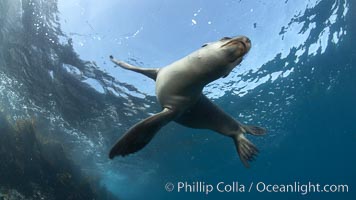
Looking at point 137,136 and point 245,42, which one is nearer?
point 245,42

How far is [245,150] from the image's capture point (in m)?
5.23

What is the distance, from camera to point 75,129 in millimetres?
21484

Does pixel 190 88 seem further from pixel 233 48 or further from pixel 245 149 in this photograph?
pixel 245 149

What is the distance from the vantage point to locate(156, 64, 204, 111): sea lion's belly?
3967 mm

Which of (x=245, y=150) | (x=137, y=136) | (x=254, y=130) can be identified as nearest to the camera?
(x=137, y=136)

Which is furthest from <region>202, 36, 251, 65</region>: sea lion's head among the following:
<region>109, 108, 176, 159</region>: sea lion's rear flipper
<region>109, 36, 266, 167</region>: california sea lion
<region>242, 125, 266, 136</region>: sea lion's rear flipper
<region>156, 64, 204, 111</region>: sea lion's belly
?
<region>242, 125, 266, 136</region>: sea lion's rear flipper

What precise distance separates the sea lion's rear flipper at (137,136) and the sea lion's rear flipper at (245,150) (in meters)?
1.70

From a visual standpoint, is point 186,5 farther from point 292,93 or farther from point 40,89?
point 292,93

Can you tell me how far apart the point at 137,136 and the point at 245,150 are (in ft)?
6.66

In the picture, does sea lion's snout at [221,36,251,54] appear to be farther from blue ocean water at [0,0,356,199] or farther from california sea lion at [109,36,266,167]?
blue ocean water at [0,0,356,199]

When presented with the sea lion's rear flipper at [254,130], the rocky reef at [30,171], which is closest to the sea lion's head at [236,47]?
the sea lion's rear flipper at [254,130]

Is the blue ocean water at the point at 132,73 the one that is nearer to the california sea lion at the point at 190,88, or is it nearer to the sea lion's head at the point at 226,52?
the california sea lion at the point at 190,88

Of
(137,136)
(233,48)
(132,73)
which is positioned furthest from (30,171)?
(233,48)

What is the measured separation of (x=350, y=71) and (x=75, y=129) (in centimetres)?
1789
